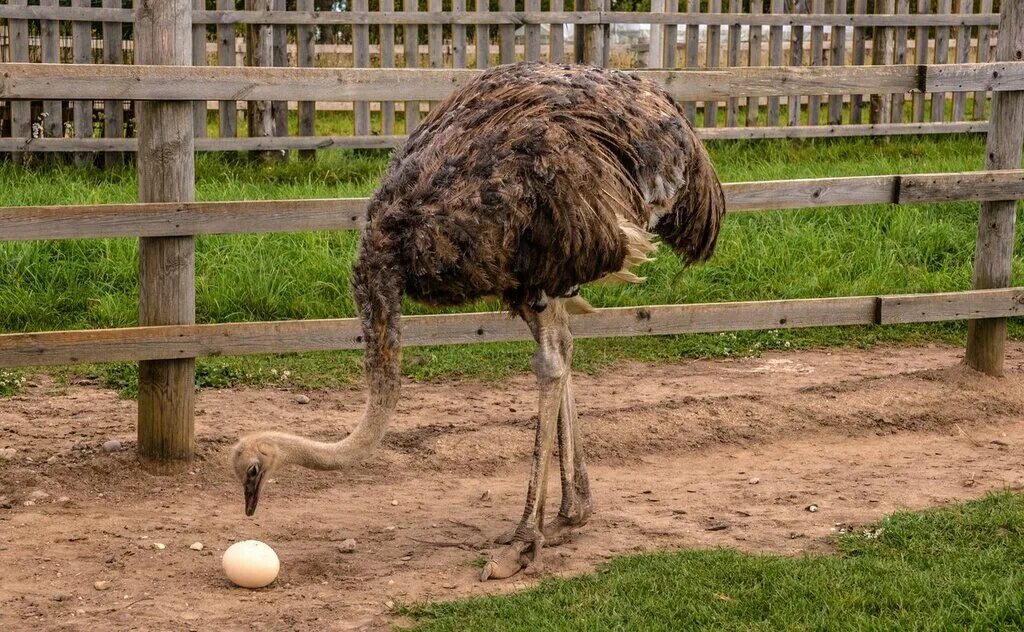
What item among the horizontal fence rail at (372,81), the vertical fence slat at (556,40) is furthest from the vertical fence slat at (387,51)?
the horizontal fence rail at (372,81)

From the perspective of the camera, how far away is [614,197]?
4578mm

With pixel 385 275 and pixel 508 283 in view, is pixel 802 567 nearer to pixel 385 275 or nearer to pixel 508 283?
pixel 508 283

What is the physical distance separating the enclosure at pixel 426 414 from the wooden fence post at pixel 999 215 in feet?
0.04

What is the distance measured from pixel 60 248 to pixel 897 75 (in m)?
4.63

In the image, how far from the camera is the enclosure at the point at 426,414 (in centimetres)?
489

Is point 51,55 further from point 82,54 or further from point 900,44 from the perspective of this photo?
point 900,44

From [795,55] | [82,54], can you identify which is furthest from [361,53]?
[795,55]

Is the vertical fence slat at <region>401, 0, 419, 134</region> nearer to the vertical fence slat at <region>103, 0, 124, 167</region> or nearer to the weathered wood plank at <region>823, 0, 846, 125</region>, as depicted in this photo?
the vertical fence slat at <region>103, 0, 124, 167</region>

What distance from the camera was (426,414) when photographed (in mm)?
6473

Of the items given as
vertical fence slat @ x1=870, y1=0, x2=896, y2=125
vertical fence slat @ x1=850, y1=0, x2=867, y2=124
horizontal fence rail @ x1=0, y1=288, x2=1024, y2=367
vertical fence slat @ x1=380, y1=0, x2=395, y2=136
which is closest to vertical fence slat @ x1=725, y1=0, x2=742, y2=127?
vertical fence slat @ x1=850, y1=0, x2=867, y2=124

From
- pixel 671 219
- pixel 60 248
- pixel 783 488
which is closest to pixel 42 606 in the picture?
pixel 671 219

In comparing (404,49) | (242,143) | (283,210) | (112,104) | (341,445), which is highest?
(404,49)

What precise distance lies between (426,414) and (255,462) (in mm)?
2069

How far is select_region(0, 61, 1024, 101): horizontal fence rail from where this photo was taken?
16.9 ft
